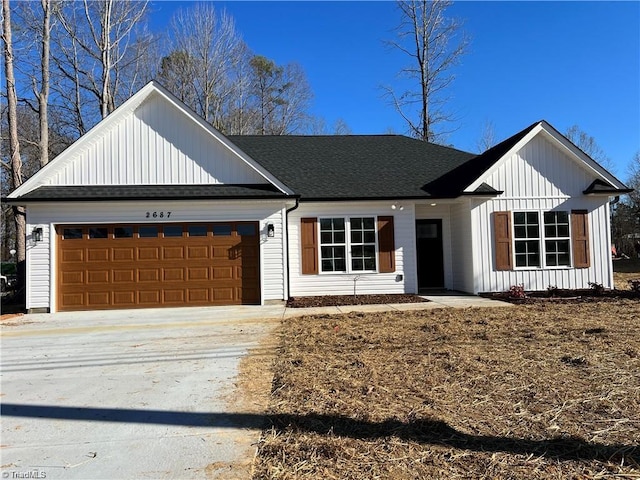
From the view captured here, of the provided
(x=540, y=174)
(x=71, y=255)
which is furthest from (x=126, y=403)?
(x=540, y=174)

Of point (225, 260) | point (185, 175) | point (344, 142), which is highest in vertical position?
point (344, 142)

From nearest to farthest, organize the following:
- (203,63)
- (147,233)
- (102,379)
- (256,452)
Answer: (256,452)
(102,379)
(147,233)
(203,63)

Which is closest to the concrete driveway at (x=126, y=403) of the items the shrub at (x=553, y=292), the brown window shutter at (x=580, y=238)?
the shrub at (x=553, y=292)

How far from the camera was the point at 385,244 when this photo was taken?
13016mm

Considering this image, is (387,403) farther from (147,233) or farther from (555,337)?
(147,233)

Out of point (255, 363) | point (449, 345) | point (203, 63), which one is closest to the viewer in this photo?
point (255, 363)

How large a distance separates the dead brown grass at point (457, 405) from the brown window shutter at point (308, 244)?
5.44 meters

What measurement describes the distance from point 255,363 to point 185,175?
296 inches

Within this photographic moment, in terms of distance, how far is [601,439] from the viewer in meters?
3.32

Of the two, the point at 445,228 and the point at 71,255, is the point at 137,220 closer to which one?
the point at 71,255

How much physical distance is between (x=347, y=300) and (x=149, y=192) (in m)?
6.03

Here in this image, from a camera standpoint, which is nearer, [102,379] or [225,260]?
[102,379]

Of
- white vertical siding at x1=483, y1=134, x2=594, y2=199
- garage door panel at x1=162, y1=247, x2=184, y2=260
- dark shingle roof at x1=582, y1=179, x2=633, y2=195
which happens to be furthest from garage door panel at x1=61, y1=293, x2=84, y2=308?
dark shingle roof at x1=582, y1=179, x2=633, y2=195

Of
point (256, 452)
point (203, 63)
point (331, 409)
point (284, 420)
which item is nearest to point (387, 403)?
point (331, 409)
